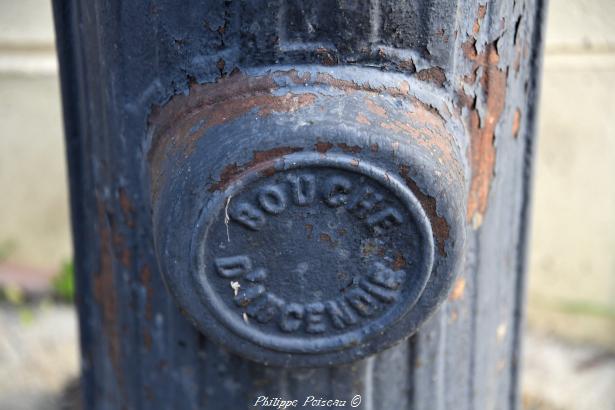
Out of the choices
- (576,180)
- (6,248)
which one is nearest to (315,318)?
(576,180)

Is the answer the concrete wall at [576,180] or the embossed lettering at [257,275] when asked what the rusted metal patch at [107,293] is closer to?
the embossed lettering at [257,275]

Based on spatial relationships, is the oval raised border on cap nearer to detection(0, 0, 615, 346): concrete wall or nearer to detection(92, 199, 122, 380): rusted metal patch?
detection(92, 199, 122, 380): rusted metal patch

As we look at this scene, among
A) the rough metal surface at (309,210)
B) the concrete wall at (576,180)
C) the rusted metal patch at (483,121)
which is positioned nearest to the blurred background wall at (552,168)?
the concrete wall at (576,180)

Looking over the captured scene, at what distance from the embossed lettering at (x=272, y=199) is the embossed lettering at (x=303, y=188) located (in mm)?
14

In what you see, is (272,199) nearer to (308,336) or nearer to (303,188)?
(303,188)

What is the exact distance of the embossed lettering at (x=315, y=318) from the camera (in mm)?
Result: 826

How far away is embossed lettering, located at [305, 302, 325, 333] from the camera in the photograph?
2.71ft

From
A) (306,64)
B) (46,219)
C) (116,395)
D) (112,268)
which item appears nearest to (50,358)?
(46,219)

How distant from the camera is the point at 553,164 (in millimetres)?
2059

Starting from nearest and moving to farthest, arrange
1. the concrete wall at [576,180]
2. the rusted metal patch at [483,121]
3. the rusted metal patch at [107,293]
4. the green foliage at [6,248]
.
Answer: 1. the rusted metal patch at [483,121]
2. the rusted metal patch at [107,293]
3. the concrete wall at [576,180]
4. the green foliage at [6,248]

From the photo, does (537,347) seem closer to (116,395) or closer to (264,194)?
(116,395)

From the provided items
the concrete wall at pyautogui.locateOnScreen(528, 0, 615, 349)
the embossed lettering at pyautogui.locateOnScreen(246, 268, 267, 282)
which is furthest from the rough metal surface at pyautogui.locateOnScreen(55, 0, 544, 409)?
the concrete wall at pyautogui.locateOnScreen(528, 0, 615, 349)

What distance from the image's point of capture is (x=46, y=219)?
235cm

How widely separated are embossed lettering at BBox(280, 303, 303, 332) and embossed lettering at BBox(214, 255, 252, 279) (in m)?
0.07
